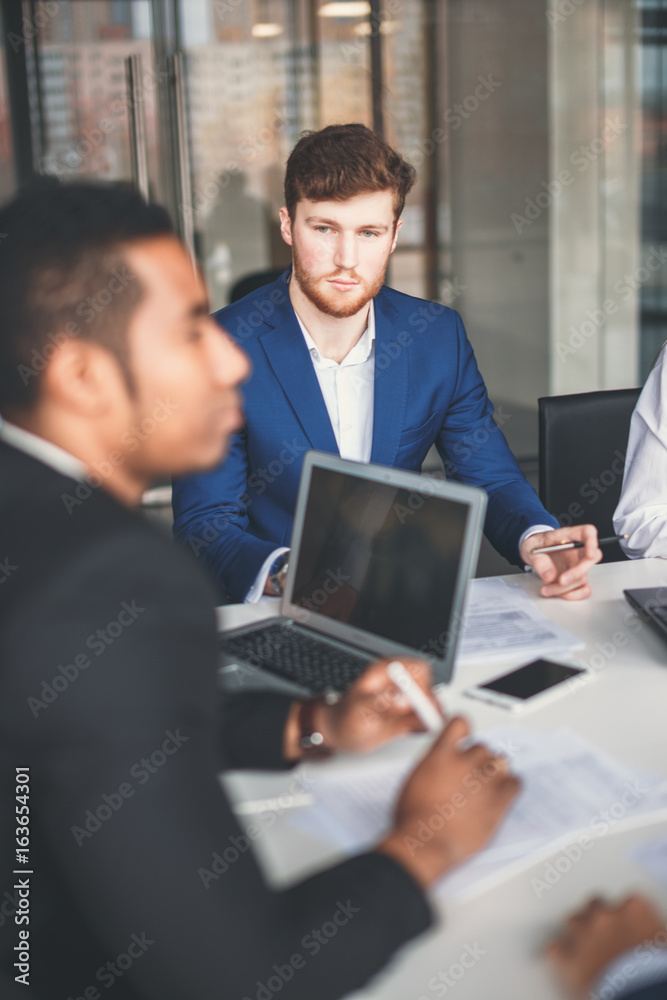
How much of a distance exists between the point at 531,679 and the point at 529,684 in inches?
0.7

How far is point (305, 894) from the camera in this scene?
811 millimetres

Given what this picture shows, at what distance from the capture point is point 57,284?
0.86 m

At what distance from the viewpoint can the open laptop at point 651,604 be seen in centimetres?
151

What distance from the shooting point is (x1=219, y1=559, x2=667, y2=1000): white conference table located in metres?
0.84

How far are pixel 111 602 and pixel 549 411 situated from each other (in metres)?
1.73

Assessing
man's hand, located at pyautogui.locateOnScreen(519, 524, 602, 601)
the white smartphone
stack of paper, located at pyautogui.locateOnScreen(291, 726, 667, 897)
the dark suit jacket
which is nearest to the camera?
the dark suit jacket

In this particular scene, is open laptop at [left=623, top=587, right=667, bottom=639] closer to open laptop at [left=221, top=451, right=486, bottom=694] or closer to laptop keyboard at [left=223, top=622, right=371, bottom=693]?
open laptop at [left=221, top=451, right=486, bottom=694]

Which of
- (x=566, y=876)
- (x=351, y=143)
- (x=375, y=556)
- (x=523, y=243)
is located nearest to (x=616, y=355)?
(x=523, y=243)

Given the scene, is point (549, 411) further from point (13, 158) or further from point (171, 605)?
point (13, 158)

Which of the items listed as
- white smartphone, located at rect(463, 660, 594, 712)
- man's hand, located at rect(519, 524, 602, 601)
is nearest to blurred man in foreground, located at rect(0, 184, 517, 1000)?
white smartphone, located at rect(463, 660, 594, 712)

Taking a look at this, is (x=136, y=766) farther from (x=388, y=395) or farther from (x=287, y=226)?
(x=287, y=226)

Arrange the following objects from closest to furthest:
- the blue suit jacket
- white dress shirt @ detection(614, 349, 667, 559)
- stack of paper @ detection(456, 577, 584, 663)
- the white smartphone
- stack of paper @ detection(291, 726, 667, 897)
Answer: stack of paper @ detection(291, 726, 667, 897), the white smartphone, stack of paper @ detection(456, 577, 584, 663), white dress shirt @ detection(614, 349, 667, 559), the blue suit jacket

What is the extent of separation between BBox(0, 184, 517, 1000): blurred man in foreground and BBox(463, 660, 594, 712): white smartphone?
0.36 meters

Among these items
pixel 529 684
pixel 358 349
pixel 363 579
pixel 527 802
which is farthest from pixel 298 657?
pixel 358 349
